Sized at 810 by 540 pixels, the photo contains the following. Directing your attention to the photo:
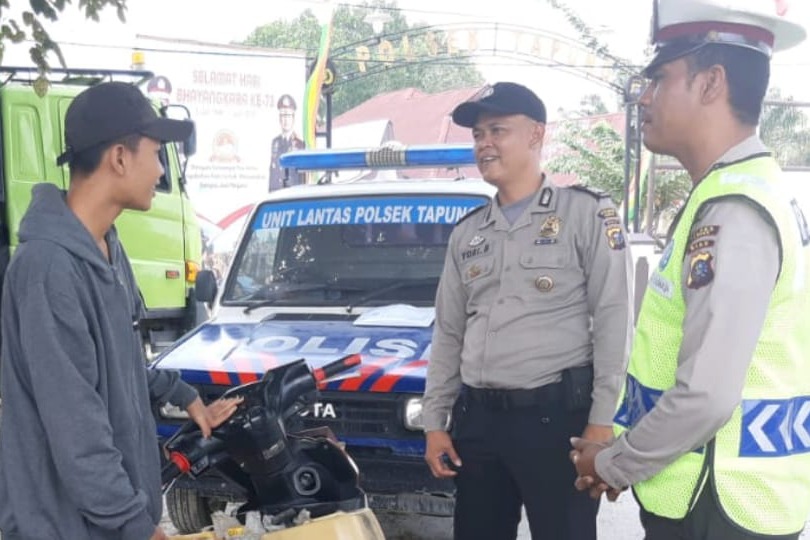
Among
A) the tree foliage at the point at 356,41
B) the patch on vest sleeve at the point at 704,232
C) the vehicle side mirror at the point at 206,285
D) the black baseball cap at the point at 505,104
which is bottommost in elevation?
the vehicle side mirror at the point at 206,285

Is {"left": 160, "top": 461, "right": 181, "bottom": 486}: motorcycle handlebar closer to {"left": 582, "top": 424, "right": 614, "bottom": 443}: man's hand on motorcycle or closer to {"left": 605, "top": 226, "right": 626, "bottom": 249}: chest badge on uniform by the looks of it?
{"left": 582, "top": 424, "right": 614, "bottom": 443}: man's hand on motorcycle

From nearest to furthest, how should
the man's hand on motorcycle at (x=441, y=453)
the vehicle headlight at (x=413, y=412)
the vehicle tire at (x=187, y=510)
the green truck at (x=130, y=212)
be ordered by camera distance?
the man's hand on motorcycle at (x=441, y=453), the vehicle headlight at (x=413, y=412), the vehicle tire at (x=187, y=510), the green truck at (x=130, y=212)

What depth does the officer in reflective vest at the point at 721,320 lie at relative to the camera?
5.40 ft

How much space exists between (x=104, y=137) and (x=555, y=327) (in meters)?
1.41

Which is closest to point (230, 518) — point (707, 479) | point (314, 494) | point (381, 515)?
point (314, 494)

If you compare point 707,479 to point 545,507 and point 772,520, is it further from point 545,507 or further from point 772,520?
point 545,507

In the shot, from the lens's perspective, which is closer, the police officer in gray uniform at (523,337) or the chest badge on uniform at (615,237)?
the police officer in gray uniform at (523,337)

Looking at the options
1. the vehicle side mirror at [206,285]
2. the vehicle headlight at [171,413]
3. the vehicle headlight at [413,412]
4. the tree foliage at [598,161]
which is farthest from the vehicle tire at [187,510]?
the tree foliage at [598,161]

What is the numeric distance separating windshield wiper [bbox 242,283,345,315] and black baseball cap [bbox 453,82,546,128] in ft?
5.74

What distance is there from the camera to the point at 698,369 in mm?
1654

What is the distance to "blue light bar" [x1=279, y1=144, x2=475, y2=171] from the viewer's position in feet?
16.1

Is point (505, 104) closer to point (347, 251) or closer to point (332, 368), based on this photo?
point (332, 368)

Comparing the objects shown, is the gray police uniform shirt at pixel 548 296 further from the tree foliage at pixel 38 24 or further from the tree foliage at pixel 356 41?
the tree foliage at pixel 356 41

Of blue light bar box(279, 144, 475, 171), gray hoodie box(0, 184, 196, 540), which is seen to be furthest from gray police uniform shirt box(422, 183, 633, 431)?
blue light bar box(279, 144, 475, 171)
